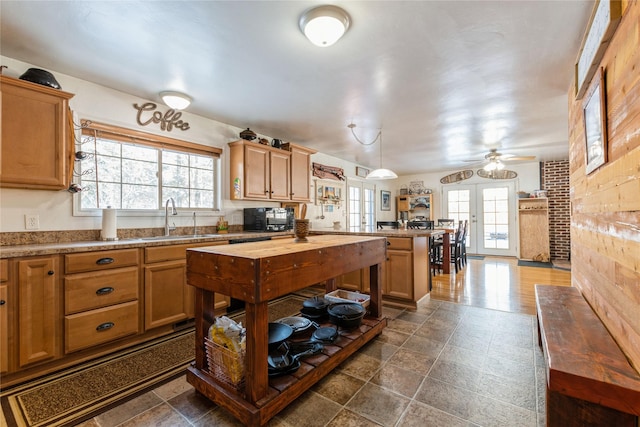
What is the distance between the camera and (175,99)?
114 inches

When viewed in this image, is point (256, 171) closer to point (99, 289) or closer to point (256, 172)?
point (256, 172)

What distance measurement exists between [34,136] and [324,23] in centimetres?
236

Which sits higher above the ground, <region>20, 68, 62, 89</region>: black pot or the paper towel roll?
<region>20, 68, 62, 89</region>: black pot

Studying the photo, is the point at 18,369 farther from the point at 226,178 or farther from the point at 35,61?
the point at 226,178

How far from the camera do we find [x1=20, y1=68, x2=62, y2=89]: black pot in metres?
2.19

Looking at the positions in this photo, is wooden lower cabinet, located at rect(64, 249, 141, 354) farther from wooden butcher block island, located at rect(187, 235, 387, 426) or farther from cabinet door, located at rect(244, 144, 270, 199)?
cabinet door, located at rect(244, 144, 270, 199)

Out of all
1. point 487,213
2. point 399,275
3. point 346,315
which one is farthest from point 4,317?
point 487,213

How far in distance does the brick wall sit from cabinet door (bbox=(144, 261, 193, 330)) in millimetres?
7709

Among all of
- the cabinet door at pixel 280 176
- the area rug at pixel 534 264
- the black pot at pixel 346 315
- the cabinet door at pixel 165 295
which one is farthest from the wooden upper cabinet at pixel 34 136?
the area rug at pixel 534 264

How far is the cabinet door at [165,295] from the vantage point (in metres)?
2.54

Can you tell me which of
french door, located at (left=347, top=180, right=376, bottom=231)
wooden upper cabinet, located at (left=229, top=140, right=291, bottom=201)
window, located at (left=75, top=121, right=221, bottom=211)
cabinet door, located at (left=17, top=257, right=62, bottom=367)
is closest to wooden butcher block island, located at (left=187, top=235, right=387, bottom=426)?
cabinet door, located at (left=17, top=257, right=62, bottom=367)

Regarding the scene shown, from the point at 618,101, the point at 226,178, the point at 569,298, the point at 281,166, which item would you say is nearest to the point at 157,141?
the point at 226,178

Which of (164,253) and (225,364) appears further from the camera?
(164,253)

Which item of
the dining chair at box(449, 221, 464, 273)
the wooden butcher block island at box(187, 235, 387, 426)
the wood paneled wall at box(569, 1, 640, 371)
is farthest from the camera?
the dining chair at box(449, 221, 464, 273)
